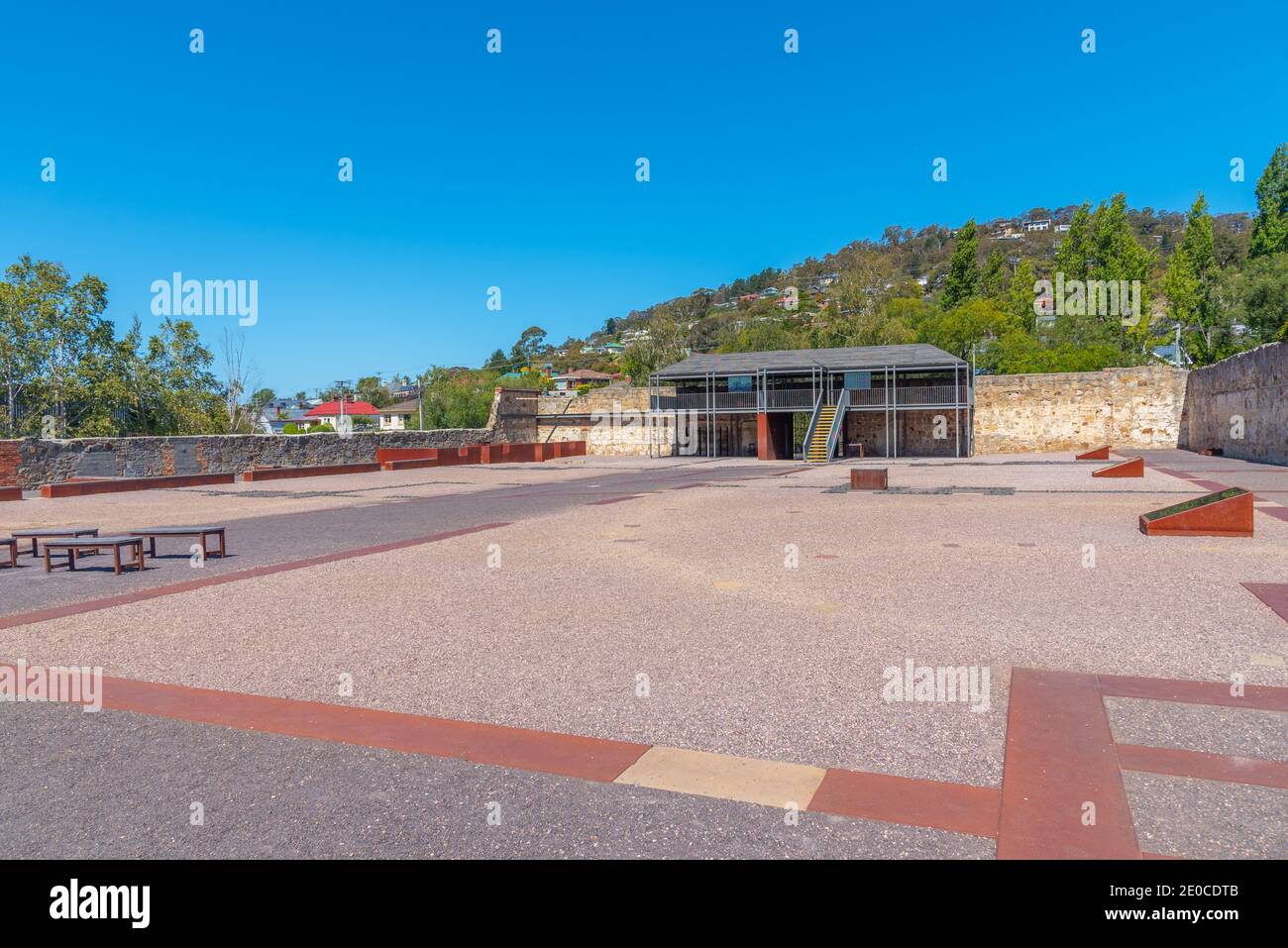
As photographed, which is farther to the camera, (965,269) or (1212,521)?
(965,269)

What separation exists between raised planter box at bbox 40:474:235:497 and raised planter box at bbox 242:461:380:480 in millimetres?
782

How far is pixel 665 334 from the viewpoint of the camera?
8688 centimetres

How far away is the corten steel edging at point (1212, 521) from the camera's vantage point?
34.9ft

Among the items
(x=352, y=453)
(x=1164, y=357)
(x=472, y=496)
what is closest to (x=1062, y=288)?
(x=1164, y=357)

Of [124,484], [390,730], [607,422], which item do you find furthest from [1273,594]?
[607,422]

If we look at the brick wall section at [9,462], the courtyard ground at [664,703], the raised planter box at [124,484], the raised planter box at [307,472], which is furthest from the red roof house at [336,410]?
the courtyard ground at [664,703]

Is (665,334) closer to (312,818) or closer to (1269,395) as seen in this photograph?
(1269,395)

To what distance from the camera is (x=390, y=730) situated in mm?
4484

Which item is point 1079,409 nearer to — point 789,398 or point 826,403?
point 826,403

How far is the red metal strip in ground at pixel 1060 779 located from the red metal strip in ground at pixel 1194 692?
13 centimetres

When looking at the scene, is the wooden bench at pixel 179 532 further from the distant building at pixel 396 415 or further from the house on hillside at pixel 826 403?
the distant building at pixel 396 415

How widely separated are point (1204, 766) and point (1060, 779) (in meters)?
0.75

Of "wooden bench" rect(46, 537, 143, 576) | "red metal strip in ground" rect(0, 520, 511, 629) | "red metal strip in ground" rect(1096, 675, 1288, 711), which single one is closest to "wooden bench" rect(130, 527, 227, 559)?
"wooden bench" rect(46, 537, 143, 576)
